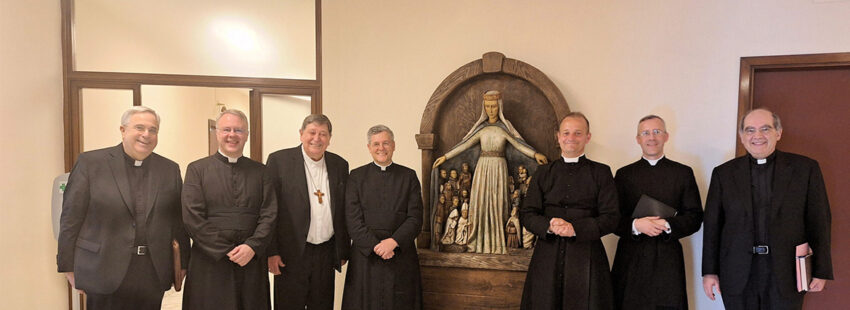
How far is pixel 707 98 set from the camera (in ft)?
11.1

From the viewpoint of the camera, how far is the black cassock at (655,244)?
274 centimetres

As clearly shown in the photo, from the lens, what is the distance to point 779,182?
255 cm

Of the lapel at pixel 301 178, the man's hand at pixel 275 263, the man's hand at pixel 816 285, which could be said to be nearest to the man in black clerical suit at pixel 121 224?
the man's hand at pixel 275 263

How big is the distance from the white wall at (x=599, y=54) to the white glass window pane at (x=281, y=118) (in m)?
0.32

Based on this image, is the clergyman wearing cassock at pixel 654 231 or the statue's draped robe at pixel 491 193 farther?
the statue's draped robe at pixel 491 193

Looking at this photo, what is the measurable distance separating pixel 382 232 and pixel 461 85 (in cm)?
142

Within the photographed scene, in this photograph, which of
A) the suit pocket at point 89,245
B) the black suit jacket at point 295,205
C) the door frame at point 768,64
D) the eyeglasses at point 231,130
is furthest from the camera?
the door frame at point 768,64

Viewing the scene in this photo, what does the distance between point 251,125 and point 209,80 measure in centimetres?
50

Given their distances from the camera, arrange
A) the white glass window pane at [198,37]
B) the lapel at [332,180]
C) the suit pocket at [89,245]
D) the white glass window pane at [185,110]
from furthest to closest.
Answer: the white glass window pane at [185,110]
the white glass window pane at [198,37]
the lapel at [332,180]
the suit pocket at [89,245]

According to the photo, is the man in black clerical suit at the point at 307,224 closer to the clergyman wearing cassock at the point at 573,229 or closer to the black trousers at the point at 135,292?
the black trousers at the point at 135,292

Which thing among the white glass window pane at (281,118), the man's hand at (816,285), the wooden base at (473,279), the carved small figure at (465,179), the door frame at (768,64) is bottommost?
the wooden base at (473,279)

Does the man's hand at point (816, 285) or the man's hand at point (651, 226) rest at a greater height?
the man's hand at point (651, 226)

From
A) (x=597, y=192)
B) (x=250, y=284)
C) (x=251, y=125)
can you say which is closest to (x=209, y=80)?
(x=251, y=125)

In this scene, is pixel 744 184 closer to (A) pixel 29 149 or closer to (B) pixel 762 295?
(B) pixel 762 295
